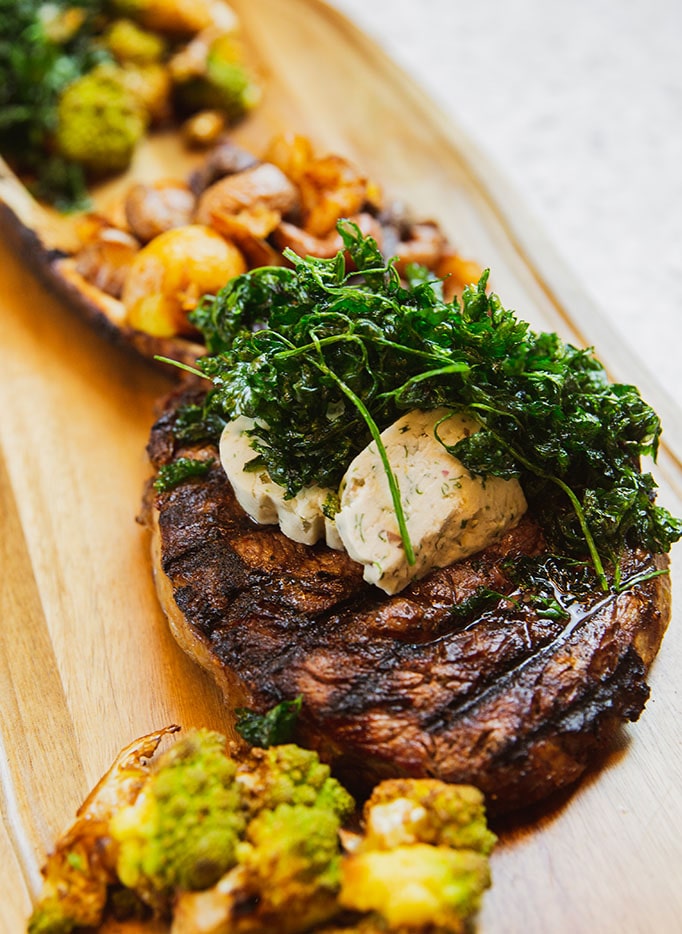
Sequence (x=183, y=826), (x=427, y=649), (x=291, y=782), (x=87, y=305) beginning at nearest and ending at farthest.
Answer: (x=183, y=826), (x=291, y=782), (x=427, y=649), (x=87, y=305)

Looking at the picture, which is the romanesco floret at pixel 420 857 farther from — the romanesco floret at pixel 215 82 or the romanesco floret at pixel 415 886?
the romanesco floret at pixel 215 82

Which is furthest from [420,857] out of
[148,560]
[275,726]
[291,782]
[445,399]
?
[148,560]

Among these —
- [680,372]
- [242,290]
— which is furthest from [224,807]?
[680,372]

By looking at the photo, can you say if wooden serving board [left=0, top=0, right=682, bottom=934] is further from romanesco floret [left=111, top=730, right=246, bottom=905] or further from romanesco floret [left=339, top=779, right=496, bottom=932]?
romanesco floret [left=111, top=730, right=246, bottom=905]

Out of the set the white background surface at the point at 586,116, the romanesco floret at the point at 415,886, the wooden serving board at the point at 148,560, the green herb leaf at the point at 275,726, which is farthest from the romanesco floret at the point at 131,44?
the romanesco floret at the point at 415,886

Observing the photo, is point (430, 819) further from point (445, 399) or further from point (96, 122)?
point (96, 122)

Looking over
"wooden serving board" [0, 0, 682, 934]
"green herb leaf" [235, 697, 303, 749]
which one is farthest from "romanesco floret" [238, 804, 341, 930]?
"wooden serving board" [0, 0, 682, 934]

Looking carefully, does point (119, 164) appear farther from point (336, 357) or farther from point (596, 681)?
point (596, 681)
